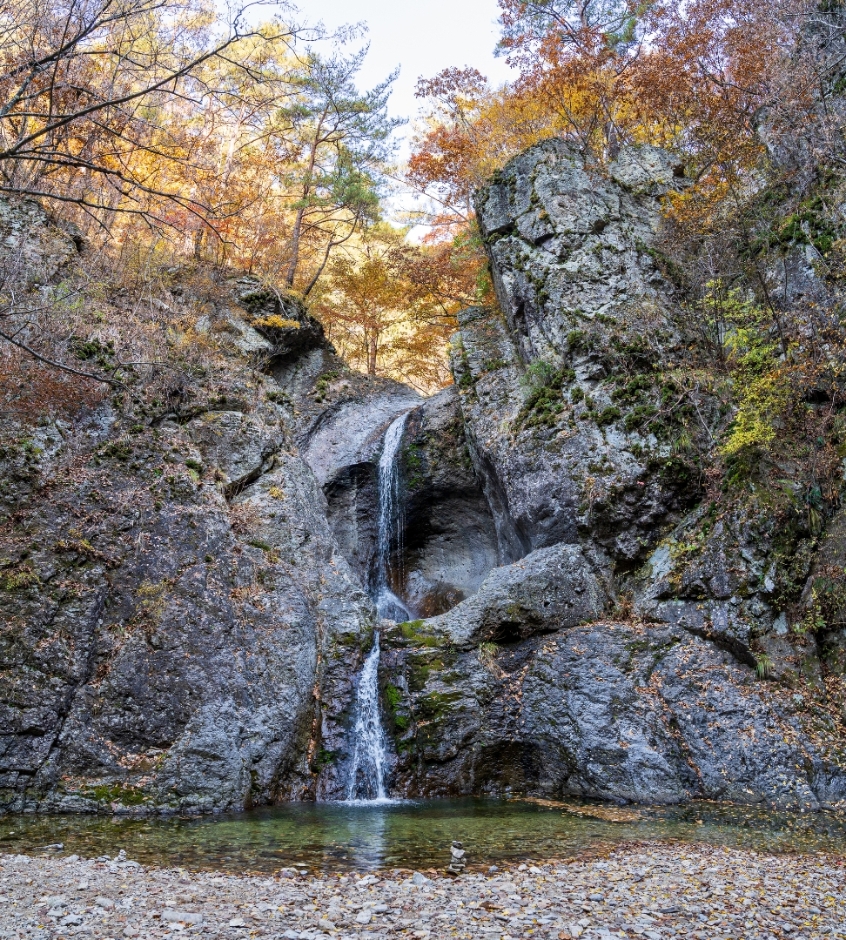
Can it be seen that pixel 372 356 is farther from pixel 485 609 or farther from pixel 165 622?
pixel 165 622

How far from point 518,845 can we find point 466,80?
2003 cm

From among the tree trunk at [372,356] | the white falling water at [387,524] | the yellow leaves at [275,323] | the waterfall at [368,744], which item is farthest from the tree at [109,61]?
the tree trunk at [372,356]

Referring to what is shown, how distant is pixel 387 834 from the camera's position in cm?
707

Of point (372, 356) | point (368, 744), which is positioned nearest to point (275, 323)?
point (372, 356)

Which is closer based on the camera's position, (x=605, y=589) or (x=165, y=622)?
(x=165, y=622)

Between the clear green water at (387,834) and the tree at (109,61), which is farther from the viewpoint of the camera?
the clear green water at (387,834)

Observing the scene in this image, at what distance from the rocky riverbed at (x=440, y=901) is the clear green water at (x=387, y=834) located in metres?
0.49

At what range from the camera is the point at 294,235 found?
20812 millimetres

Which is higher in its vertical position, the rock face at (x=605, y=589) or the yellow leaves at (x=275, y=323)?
the yellow leaves at (x=275, y=323)

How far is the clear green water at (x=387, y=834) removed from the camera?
236 inches

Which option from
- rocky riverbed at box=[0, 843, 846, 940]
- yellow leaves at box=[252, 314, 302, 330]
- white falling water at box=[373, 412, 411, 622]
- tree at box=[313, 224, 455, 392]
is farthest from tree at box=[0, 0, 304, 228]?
tree at box=[313, 224, 455, 392]

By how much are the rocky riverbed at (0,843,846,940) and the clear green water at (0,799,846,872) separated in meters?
0.49

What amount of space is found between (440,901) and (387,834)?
8.46ft

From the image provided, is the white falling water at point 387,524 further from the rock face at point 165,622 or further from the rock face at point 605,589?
the rock face at point 165,622
